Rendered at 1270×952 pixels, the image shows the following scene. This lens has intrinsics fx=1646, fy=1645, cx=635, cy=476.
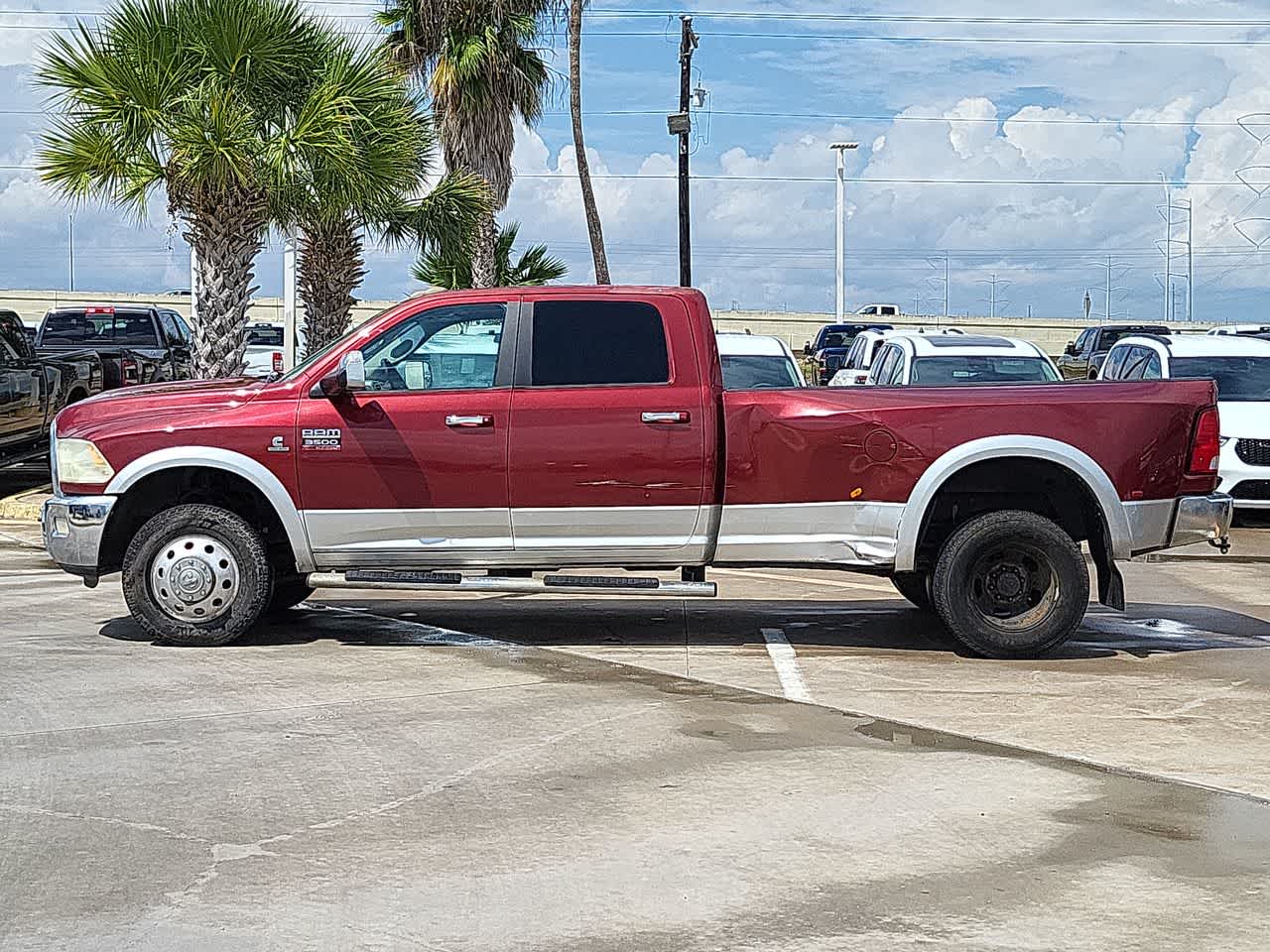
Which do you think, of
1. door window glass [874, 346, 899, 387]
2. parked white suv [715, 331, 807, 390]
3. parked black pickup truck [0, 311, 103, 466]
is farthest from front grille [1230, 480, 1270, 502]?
parked black pickup truck [0, 311, 103, 466]

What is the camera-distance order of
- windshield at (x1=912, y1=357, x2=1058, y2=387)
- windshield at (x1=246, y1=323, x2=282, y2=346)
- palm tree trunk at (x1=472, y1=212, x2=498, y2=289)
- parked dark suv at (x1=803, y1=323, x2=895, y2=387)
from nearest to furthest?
windshield at (x1=912, y1=357, x2=1058, y2=387) < palm tree trunk at (x1=472, y1=212, x2=498, y2=289) < parked dark suv at (x1=803, y1=323, x2=895, y2=387) < windshield at (x1=246, y1=323, x2=282, y2=346)

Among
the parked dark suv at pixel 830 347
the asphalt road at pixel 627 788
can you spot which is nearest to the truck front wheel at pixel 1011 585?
the asphalt road at pixel 627 788

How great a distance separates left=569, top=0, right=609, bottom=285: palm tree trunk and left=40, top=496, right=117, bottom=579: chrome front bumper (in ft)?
83.9

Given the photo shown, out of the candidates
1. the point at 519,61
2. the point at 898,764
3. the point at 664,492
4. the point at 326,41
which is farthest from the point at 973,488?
the point at 519,61

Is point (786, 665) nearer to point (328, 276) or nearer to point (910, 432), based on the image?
point (910, 432)

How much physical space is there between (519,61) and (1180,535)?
81.6 ft

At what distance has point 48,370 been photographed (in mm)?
17906

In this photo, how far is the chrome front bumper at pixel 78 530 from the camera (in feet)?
31.7

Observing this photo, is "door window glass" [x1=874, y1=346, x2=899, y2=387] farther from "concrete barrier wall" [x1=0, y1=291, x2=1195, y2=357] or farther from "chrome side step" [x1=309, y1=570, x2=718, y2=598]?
"concrete barrier wall" [x1=0, y1=291, x2=1195, y2=357]

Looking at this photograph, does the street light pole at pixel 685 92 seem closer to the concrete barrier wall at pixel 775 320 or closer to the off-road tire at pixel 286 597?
the off-road tire at pixel 286 597

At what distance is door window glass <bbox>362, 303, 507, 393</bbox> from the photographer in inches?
383

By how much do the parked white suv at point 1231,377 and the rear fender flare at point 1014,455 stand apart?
569 centimetres

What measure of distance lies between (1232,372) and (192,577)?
12.0 meters

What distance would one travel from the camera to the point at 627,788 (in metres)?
6.70
